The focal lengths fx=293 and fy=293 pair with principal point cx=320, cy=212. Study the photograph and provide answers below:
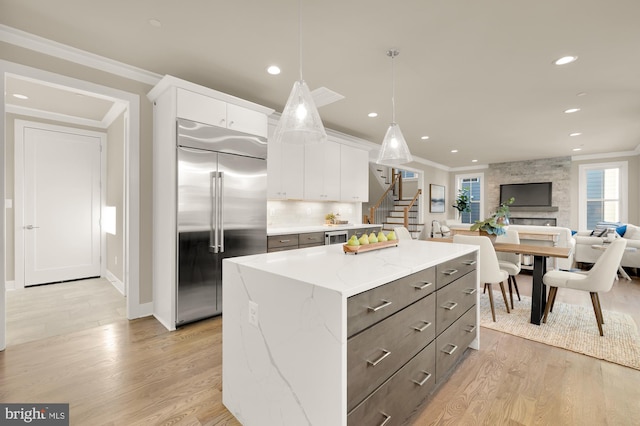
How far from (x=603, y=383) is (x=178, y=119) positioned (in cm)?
418

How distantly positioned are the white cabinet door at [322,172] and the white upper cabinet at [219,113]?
1202 millimetres

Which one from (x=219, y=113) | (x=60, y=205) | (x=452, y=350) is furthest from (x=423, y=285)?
(x=60, y=205)

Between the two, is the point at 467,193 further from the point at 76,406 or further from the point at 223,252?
the point at 76,406

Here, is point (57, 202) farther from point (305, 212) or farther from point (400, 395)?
point (400, 395)

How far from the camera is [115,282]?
4566 millimetres

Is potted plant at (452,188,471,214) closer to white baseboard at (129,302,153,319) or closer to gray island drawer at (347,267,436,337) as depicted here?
gray island drawer at (347,267,436,337)

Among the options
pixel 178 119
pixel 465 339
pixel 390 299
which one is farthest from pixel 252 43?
pixel 465 339

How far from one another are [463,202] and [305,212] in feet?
23.6

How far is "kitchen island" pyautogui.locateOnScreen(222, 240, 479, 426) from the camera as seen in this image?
119cm

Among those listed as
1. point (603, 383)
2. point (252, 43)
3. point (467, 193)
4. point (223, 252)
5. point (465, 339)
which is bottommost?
point (603, 383)

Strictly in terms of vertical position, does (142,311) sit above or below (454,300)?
below

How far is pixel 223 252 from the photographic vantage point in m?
3.26

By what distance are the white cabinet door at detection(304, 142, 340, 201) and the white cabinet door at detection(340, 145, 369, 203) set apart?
145mm

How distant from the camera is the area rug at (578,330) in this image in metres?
2.53
